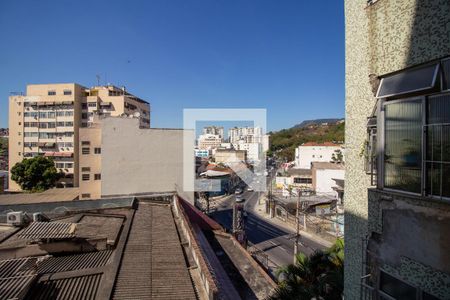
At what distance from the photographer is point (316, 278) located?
7.96 m

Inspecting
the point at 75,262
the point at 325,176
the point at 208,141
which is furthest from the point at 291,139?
the point at 75,262

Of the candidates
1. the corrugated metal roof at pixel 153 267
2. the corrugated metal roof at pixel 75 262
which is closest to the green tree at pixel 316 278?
the corrugated metal roof at pixel 153 267

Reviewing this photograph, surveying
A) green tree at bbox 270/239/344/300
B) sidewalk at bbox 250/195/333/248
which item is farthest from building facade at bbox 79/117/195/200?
green tree at bbox 270/239/344/300

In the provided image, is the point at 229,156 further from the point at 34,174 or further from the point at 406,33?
the point at 406,33

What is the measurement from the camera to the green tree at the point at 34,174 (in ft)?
111

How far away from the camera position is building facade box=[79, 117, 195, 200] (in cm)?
2192

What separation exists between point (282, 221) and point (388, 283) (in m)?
29.4

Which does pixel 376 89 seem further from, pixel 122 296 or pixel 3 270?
pixel 3 270

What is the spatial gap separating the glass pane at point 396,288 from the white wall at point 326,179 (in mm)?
34429

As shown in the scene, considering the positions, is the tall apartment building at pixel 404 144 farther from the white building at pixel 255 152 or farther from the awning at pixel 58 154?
the white building at pixel 255 152

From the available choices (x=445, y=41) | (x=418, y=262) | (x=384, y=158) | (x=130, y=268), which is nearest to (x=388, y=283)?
(x=418, y=262)

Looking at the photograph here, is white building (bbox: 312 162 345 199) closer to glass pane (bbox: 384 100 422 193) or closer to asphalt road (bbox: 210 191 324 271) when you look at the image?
asphalt road (bbox: 210 191 324 271)

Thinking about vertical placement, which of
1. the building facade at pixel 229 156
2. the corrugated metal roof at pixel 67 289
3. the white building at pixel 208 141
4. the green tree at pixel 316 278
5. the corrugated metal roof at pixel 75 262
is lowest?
the green tree at pixel 316 278

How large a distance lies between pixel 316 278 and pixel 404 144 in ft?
22.2
